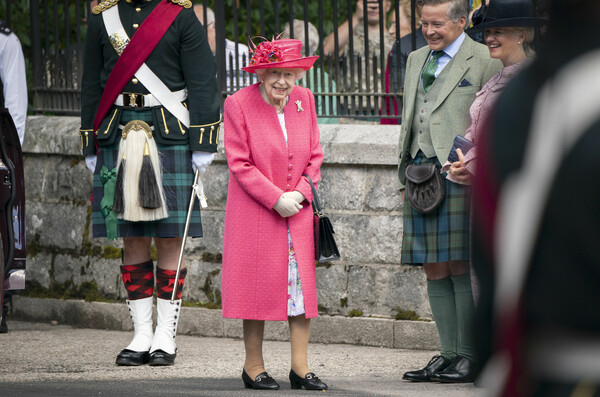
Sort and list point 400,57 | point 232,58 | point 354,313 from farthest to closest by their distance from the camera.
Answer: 1. point 232,58
2. point 400,57
3. point 354,313

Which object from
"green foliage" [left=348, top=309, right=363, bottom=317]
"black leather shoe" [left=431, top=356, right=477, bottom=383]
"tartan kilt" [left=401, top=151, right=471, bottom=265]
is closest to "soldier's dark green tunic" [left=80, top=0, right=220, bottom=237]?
"tartan kilt" [left=401, top=151, right=471, bottom=265]

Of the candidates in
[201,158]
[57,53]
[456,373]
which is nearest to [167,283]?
[201,158]

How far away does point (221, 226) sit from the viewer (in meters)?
7.39

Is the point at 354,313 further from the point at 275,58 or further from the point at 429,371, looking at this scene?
the point at 275,58

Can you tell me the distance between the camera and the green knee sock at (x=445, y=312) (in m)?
5.74

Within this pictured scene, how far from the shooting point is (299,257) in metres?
5.39

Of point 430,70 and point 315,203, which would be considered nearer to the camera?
point 315,203

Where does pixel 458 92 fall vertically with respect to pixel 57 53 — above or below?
below

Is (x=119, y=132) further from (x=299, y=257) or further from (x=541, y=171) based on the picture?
A: (x=541, y=171)

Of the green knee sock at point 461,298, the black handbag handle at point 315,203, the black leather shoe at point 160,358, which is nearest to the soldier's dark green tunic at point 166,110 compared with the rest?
the black leather shoe at point 160,358

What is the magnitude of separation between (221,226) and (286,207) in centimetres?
212

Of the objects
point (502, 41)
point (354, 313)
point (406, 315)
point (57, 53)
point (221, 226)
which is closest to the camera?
point (502, 41)

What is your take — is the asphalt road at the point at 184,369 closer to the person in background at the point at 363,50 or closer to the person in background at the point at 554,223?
the person in background at the point at 363,50

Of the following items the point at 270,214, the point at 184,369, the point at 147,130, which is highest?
the point at 147,130
